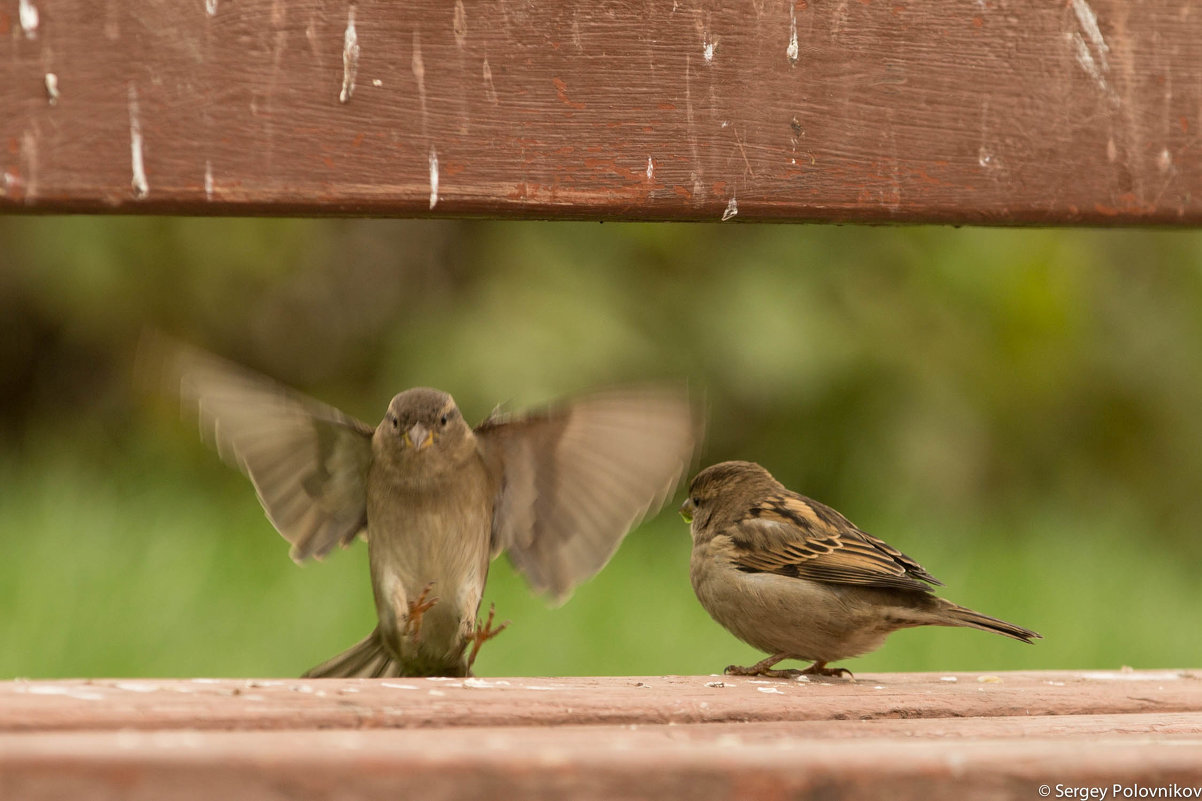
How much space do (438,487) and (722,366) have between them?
3.00m

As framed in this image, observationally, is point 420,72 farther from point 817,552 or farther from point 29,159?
point 817,552

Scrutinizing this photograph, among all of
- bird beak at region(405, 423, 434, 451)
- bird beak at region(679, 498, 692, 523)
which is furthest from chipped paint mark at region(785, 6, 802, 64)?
bird beak at region(679, 498, 692, 523)

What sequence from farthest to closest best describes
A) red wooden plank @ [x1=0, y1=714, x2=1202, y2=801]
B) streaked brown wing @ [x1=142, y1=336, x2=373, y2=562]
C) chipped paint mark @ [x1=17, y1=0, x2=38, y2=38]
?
streaked brown wing @ [x1=142, y1=336, x2=373, y2=562], chipped paint mark @ [x1=17, y1=0, x2=38, y2=38], red wooden plank @ [x1=0, y1=714, x2=1202, y2=801]

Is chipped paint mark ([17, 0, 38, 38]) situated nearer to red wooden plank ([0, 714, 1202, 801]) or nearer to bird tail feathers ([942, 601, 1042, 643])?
red wooden plank ([0, 714, 1202, 801])

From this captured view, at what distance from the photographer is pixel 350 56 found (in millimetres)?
1987

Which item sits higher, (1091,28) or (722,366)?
(1091,28)

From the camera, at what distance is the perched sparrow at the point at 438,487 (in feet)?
7.95

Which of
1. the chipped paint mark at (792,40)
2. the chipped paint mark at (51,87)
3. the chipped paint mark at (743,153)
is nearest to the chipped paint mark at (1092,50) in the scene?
the chipped paint mark at (792,40)

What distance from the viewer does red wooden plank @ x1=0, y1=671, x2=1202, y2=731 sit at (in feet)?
4.50

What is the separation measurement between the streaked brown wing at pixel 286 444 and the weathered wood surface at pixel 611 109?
0.43 metres

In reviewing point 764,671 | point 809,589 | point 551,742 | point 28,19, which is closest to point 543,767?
point 551,742

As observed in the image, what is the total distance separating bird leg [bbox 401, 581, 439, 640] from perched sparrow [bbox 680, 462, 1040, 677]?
0.57 metres

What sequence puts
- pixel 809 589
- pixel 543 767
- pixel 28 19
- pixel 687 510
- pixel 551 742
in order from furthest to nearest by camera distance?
pixel 687 510
pixel 809 589
pixel 28 19
pixel 551 742
pixel 543 767

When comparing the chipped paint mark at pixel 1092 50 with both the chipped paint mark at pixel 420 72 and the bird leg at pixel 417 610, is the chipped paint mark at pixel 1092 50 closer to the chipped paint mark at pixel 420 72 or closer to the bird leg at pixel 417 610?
the chipped paint mark at pixel 420 72
